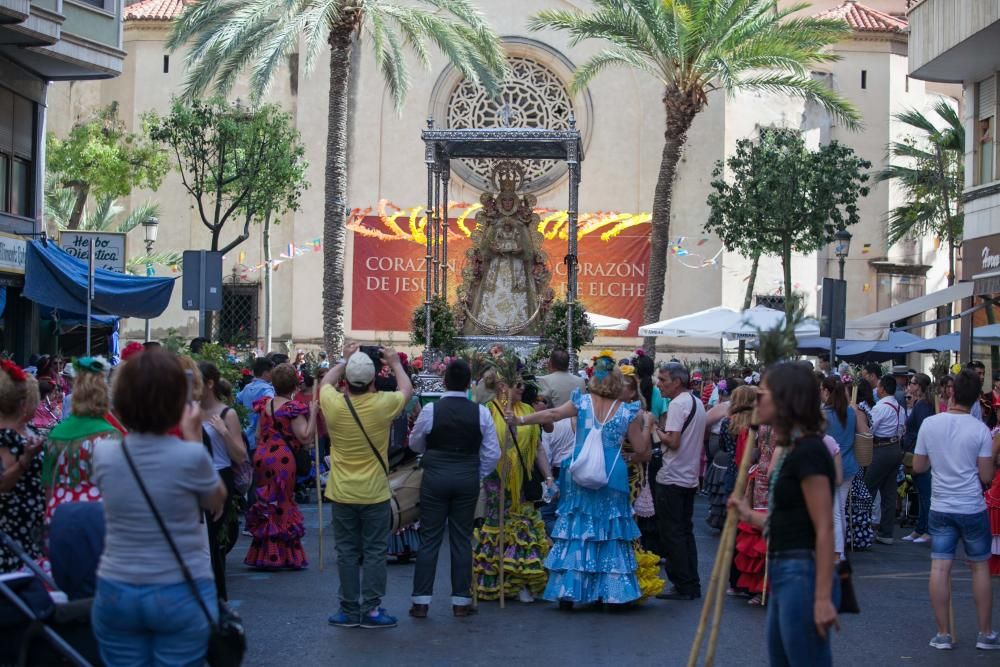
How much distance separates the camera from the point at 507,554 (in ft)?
32.8

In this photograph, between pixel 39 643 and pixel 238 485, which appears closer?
pixel 39 643

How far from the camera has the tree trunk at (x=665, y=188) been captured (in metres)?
26.7

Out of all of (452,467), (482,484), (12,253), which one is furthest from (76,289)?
(452,467)

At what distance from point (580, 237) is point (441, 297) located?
15.4m

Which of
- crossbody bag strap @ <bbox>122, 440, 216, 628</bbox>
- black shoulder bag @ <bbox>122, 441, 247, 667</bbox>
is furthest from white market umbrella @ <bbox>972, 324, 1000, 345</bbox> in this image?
crossbody bag strap @ <bbox>122, 440, 216, 628</bbox>

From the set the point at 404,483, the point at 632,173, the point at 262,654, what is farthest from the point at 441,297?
the point at 632,173

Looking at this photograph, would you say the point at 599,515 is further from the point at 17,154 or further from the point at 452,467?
the point at 17,154

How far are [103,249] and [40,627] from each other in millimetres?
11577

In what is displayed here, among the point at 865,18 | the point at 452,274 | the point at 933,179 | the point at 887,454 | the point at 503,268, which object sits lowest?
the point at 887,454

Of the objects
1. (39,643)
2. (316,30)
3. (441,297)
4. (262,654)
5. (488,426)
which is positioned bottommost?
(262,654)

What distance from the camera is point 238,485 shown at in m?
9.54

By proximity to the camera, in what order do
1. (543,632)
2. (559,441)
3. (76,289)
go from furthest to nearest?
(76,289) → (559,441) → (543,632)

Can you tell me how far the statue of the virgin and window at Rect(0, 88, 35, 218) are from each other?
Answer: 7.33 metres

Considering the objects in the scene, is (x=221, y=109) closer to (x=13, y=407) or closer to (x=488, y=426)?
(x=488, y=426)
